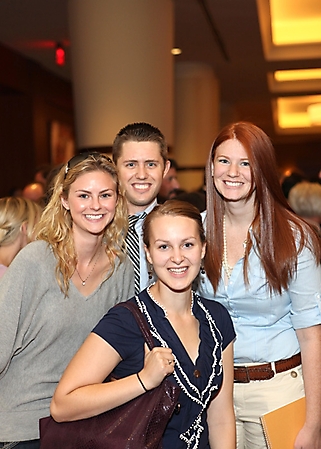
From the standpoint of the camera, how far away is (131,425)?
1.99 m

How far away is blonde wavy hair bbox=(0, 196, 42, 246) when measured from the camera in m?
3.50

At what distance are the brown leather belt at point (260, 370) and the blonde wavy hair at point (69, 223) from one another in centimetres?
59

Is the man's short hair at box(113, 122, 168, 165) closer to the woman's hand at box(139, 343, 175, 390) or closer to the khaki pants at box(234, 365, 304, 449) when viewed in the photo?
the khaki pants at box(234, 365, 304, 449)

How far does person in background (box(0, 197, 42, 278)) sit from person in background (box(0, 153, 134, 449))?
3.04 feet

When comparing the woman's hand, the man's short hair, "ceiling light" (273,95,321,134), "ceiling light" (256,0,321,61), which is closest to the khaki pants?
the woman's hand

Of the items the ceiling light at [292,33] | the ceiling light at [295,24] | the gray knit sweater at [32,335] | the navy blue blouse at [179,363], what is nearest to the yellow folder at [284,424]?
the navy blue blouse at [179,363]

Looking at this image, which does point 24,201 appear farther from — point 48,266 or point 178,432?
point 178,432

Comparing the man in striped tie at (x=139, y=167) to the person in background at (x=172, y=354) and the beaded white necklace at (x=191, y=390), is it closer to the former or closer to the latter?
the person in background at (x=172, y=354)

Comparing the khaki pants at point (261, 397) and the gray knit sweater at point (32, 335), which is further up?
the gray knit sweater at point (32, 335)

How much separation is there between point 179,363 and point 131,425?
0.82 feet

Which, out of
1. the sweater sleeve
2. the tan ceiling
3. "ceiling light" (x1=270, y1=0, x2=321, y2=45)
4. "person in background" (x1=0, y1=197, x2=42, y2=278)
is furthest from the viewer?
"ceiling light" (x1=270, y1=0, x2=321, y2=45)

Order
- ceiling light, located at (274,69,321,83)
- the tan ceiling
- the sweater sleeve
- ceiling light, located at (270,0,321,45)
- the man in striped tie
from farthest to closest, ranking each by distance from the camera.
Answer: ceiling light, located at (274,69,321,83) → ceiling light, located at (270,0,321,45) → the tan ceiling → the man in striped tie → the sweater sleeve

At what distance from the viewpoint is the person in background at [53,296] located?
2.35 m

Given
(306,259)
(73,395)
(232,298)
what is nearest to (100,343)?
(73,395)
